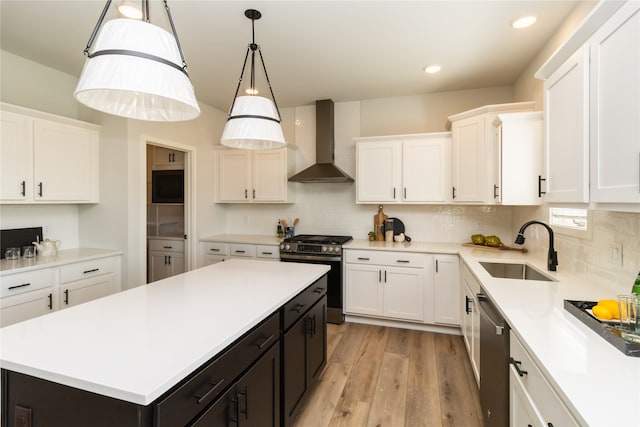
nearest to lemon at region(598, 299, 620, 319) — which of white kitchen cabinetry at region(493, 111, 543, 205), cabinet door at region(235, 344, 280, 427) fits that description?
white kitchen cabinetry at region(493, 111, 543, 205)

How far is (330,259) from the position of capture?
3.59 metres

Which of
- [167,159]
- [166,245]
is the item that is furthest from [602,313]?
[167,159]

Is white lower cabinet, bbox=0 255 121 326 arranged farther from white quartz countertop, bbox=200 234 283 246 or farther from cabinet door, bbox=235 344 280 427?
cabinet door, bbox=235 344 280 427

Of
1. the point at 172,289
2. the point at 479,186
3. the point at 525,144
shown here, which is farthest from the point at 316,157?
the point at 172,289

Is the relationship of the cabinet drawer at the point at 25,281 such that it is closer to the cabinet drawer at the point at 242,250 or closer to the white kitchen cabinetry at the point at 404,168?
the cabinet drawer at the point at 242,250

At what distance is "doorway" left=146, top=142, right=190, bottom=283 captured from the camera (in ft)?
14.0

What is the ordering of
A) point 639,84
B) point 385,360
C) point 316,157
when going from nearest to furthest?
point 639,84
point 385,360
point 316,157

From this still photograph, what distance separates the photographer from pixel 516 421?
52.2 inches

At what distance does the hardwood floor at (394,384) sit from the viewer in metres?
2.04

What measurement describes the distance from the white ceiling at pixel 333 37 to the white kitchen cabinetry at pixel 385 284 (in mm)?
1997

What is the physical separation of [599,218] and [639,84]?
1112mm

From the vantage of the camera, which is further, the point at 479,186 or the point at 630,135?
the point at 479,186

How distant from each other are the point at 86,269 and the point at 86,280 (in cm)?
10

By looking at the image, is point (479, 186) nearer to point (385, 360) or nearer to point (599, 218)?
point (599, 218)
